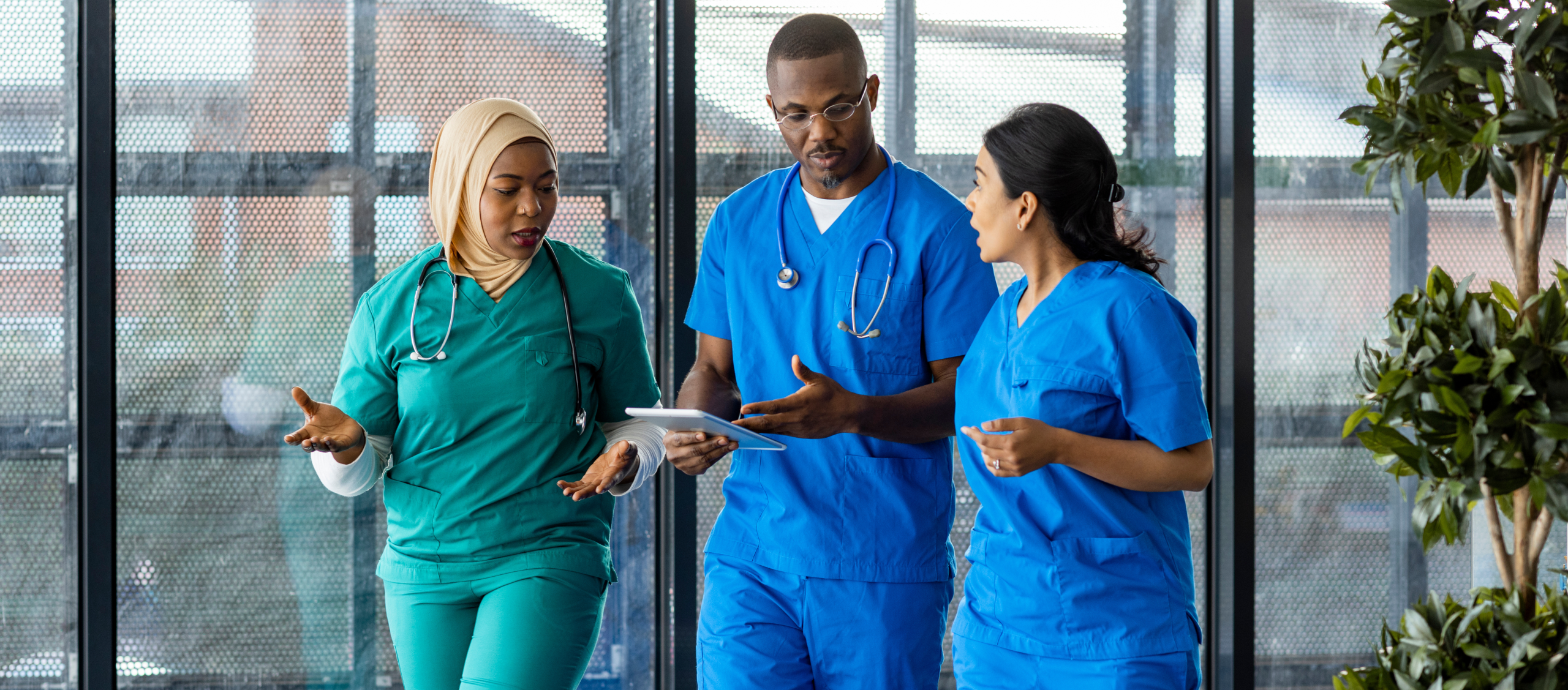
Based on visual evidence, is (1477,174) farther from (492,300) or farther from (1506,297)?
(492,300)

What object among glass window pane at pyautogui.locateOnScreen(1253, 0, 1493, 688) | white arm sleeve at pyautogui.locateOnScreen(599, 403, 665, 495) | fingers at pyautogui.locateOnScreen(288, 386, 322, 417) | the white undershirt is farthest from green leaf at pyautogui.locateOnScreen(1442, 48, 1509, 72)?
glass window pane at pyautogui.locateOnScreen(1253, 0, 1493, 688)

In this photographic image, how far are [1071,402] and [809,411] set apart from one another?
38 centimetres

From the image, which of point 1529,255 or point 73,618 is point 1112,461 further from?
point 73,618

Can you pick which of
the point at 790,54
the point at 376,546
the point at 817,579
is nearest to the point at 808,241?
the point at 790,54

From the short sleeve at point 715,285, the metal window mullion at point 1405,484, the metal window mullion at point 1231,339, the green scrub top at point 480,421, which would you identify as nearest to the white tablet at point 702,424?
the green scrub top at point 480,421

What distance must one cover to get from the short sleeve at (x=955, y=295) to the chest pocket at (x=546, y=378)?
0.60 m

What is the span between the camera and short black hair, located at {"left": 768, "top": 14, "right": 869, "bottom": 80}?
1689 mm

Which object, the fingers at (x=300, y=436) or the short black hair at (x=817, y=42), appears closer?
the fingers at (x=300, y=436)

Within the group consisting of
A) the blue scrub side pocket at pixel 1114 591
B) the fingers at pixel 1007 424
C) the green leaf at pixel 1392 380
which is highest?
the green leaf at pixel 1392 380

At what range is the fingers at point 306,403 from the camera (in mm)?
1497

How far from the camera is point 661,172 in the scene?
253cm

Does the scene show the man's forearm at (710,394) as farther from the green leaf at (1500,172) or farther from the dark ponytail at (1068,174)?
the green leaf at (1500,172)

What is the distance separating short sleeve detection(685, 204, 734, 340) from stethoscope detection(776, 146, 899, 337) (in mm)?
146

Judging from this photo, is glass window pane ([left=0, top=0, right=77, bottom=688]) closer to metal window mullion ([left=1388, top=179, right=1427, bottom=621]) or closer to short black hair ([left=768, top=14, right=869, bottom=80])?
short black hair ([left=768, top=14, right=869, bottom=80])
